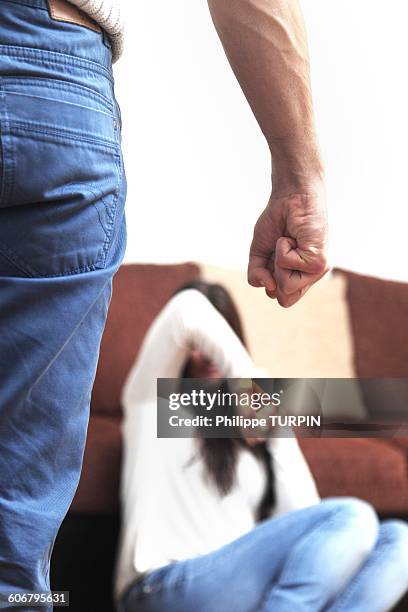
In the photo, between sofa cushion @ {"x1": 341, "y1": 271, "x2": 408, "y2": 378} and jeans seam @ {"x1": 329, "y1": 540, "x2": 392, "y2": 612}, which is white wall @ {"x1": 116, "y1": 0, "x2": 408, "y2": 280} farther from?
jeans seam @ {"x1": 329, "y1": 540, "x2": 392, "y2": 612}

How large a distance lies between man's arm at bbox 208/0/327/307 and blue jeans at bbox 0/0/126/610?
140 millimetres

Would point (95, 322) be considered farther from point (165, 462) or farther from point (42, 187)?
point (165, 462)

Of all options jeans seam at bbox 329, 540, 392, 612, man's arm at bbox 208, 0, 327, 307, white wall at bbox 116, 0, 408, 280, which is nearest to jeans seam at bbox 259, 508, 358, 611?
jeans seam at bbox 329, 540, 392, 612

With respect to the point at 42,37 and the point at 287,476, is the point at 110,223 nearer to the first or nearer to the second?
the point at 42,37

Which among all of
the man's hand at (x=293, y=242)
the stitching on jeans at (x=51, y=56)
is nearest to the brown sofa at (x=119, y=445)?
the man's hand at (x=293, y=242)

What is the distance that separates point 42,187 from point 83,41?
0.11 metres

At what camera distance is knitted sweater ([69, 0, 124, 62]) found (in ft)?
1.89

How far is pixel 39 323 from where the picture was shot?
0.57 metres

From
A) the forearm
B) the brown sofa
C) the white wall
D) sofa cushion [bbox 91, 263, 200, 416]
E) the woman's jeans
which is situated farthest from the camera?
the white wall

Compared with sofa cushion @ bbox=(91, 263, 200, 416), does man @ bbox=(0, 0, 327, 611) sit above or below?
above

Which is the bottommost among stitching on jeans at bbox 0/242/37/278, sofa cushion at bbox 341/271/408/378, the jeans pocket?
sofa cushion at bbox 341/271/408/378

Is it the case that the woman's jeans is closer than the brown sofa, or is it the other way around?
the woman's jeans

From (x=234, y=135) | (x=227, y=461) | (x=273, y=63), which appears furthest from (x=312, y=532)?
(x=234, y=135)

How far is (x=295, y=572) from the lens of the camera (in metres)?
1.51
